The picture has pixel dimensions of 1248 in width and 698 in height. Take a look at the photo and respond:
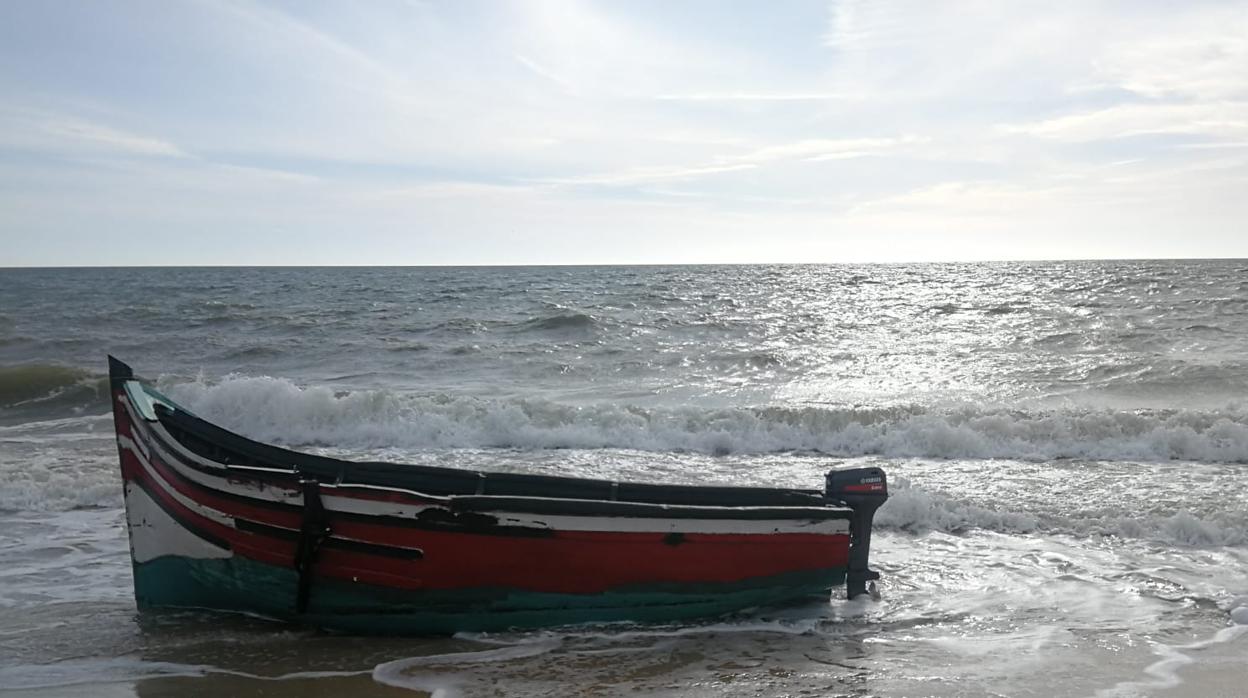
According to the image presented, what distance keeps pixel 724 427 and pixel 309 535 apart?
27.5 feet

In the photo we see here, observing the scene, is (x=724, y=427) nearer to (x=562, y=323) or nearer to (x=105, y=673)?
(x=105, y=673)

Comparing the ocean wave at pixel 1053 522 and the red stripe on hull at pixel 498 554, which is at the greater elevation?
the red stripe on hull at pixel 498 554

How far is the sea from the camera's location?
4957 mm

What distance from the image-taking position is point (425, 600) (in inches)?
212

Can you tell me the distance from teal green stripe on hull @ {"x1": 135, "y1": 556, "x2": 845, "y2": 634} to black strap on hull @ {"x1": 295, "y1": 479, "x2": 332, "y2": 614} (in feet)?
0.21

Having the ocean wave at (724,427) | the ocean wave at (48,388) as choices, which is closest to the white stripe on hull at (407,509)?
the ocean wave at (724,427)

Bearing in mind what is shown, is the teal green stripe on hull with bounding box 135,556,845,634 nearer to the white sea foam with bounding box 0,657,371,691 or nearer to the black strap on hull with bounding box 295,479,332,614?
the black strap on hull with bounding box 295,479,332,614

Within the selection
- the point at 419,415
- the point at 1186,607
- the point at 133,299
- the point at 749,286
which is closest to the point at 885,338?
the point at 419,415

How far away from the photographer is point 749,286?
46.3 m

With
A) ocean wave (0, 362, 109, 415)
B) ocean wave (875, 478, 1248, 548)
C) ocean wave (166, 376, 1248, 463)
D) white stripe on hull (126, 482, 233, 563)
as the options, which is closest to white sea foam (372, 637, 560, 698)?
white stripe on hull (126, 482, 233, 563)

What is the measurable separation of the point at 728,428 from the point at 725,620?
7297 mm

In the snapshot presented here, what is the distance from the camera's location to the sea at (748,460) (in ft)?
16.3

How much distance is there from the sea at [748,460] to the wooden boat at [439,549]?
0.17m

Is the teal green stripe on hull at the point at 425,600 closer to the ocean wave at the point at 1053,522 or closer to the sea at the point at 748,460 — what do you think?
the sea at the point at 748,460
